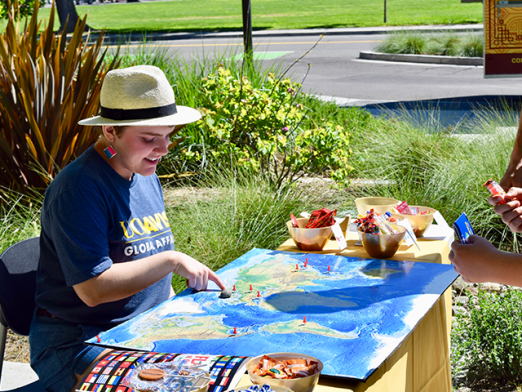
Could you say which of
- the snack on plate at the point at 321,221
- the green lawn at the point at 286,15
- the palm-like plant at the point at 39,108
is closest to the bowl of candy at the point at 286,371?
the snack on plate at the point at 321,221

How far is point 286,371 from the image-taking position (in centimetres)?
168

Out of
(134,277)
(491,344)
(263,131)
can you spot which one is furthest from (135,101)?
(263,131)

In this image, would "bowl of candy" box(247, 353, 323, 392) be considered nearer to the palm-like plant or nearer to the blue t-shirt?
the blue t-shirt

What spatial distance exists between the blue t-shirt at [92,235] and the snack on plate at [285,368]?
78 cm

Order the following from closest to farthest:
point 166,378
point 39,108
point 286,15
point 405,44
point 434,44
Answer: point 166,378 → point 39,108 → point 434,44 → point 405,44 → point 286,15

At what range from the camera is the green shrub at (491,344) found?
325cm

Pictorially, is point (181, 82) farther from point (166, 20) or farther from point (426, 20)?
point (166, 20)

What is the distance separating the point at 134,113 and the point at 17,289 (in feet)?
2.88

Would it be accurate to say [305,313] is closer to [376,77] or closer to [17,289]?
[17,289]

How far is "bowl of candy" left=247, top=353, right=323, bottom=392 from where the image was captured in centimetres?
162

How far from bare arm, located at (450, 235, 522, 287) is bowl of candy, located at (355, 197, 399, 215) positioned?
3.03 ft

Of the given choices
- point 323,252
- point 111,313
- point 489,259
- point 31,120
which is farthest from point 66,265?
point 31,120

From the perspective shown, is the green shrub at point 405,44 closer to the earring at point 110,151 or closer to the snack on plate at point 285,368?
the earring at point 110,151

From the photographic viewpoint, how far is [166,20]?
Result: 33.8 metres
